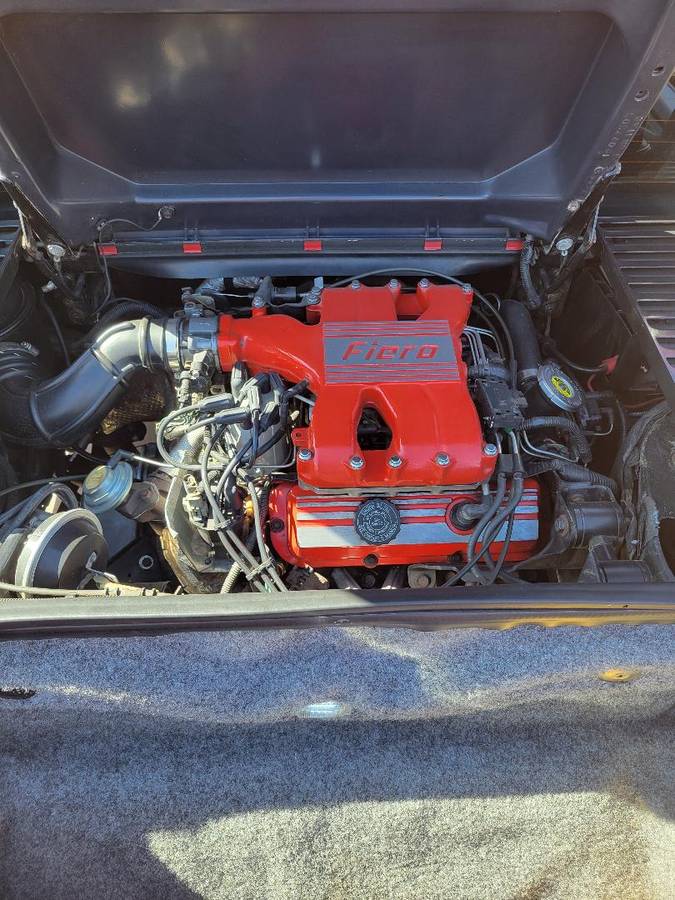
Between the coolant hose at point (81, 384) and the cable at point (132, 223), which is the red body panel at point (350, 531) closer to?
the coolant hose at point (81, 384)

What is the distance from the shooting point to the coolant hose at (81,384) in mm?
1208

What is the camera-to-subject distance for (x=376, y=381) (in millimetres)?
1073

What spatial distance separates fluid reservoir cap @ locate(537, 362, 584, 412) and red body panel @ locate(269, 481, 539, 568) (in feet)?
0.63

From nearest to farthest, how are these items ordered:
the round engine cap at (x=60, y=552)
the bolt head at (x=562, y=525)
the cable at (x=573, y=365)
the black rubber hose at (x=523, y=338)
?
1. the round engine cap at (x=60, y=552)
2. the bolt head at (x=562, y=525)
3. the black rubber hose at (x=523, y=338)
4. the cable at (x=573, y=365)

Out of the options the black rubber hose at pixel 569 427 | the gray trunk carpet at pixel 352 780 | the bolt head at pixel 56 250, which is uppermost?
the bolt head at pixel 56 250

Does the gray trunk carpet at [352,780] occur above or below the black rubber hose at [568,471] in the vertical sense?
below

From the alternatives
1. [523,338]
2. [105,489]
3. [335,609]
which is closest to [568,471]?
[523,338]

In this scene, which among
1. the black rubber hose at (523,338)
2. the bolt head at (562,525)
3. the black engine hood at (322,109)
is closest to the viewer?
the black engine hood at (322,109)

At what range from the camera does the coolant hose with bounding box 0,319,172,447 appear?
1.21 metres

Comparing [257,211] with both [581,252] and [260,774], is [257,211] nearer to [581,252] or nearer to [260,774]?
[581,252]

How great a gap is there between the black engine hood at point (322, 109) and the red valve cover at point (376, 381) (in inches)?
7.6

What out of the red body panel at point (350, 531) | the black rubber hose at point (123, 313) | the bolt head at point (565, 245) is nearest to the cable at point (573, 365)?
the bolt head at point (565, 245)

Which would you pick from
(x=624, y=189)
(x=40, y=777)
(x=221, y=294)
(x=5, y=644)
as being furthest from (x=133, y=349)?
(x=624, y=189)

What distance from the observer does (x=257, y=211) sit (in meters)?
1.17
